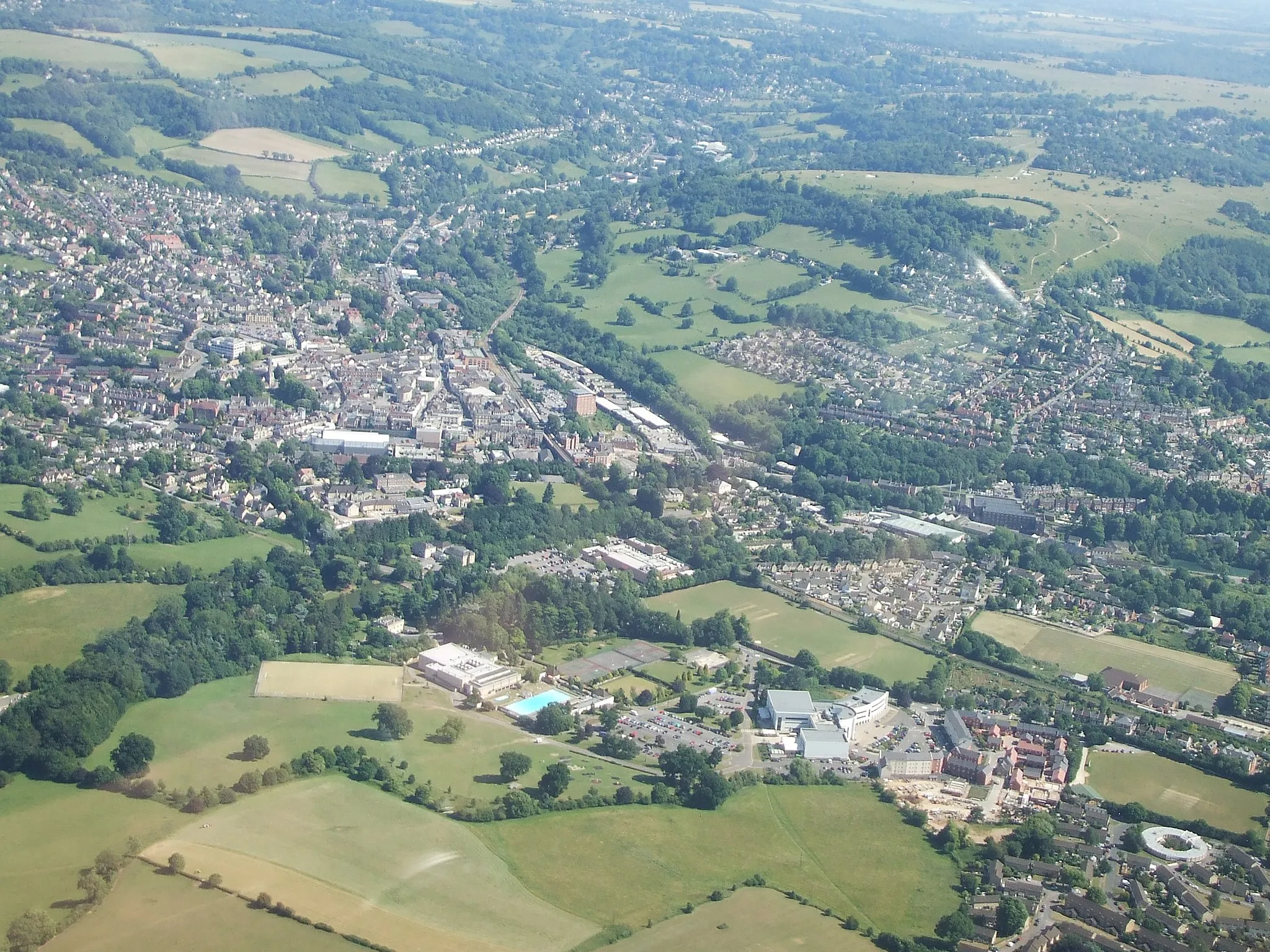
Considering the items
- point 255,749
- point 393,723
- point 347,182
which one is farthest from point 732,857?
point 347,182

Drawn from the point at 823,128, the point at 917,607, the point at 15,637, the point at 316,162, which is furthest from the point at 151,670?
the point at 823,128

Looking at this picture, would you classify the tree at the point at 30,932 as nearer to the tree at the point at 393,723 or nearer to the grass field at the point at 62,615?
the tree at the point at 393,723

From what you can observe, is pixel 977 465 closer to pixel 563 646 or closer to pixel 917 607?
pixel 917 607

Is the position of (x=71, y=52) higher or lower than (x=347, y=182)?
higher

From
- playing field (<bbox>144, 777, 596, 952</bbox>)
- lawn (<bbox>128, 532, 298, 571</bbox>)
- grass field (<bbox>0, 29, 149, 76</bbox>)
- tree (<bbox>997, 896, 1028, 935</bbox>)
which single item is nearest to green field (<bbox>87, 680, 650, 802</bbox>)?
playing field (<bbox>144, 777, 596, 952</bbox>)

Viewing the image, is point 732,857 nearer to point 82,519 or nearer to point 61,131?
point 82,519

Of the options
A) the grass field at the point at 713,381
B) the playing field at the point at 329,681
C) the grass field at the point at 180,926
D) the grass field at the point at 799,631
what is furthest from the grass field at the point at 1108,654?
the grass field at the point at 180,926

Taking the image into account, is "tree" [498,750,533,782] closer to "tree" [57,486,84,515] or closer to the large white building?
the large white building
